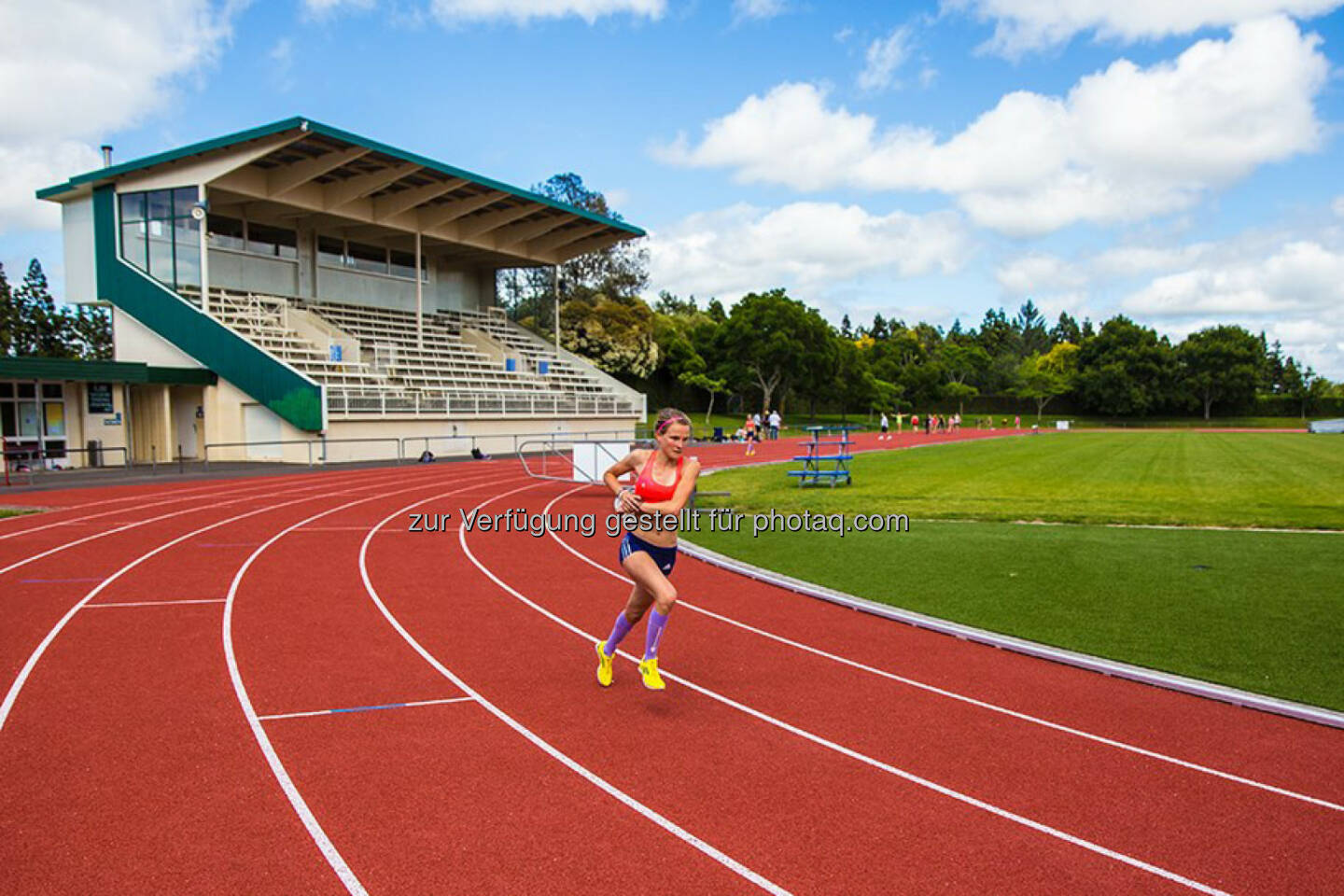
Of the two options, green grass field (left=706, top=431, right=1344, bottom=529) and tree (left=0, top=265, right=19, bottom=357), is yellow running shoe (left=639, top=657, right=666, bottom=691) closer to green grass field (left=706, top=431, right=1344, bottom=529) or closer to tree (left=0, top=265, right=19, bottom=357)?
green grass field (left=706, top=431, right=1344, bottom=529)

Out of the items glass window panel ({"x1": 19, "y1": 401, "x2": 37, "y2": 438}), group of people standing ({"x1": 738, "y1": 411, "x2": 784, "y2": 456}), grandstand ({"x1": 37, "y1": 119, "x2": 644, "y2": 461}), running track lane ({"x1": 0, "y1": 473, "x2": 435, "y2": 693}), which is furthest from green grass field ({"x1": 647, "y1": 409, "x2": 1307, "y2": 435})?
running track lane ({"x1": 0, "y1": 473, "x2": 435, "y2": 693})

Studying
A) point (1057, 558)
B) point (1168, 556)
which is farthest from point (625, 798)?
point (1168, 556)

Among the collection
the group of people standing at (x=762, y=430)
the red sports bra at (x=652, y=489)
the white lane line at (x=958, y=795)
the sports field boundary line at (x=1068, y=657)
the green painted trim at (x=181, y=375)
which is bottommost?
the white lane line at (x=958, y=795)

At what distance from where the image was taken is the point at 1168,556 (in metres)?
9.86

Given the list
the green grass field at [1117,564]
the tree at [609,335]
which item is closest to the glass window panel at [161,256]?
the green grass field at [1117,564]

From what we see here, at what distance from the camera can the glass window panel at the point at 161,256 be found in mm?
27469

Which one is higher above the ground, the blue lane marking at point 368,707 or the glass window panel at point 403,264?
the glass window panel at point 403,264

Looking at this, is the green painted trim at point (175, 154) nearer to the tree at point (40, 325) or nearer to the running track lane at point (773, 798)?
the running track lane at point (773, 798)

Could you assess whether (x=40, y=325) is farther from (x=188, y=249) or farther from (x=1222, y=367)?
(x=1222, y=367)

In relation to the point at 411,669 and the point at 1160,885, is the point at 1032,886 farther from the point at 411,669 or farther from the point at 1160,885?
the point at 411,669

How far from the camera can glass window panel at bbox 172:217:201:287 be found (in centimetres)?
2744

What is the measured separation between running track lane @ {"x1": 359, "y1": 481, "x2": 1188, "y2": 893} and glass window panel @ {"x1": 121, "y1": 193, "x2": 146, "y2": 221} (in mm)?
27990

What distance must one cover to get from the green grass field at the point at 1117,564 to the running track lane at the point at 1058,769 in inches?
35.8

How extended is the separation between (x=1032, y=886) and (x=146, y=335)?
31517mm
